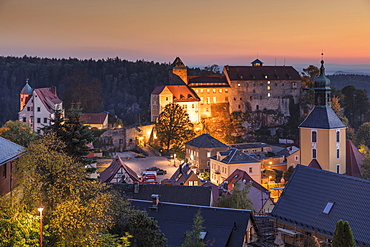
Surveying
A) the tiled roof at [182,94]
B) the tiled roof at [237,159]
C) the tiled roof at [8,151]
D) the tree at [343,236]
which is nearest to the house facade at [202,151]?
the tiled roof at [237,159]

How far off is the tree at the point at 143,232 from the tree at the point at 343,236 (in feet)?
17.8

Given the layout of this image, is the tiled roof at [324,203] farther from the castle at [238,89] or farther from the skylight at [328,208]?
the castle at [238,89]

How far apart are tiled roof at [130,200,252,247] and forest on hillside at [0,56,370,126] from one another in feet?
211

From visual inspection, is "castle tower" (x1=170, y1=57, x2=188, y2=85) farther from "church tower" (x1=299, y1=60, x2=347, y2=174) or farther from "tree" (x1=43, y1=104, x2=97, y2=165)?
"tree" (x1=43, y1=104, x2=97, y2=165)

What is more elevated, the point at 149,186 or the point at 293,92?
the point at 293,92

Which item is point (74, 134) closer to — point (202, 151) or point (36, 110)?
point (202, 151)

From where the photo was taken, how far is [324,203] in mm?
19656

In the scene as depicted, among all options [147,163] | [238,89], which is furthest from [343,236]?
[238,89]

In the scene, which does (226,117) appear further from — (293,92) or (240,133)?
(293,92)

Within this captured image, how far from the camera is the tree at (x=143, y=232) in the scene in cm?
1633

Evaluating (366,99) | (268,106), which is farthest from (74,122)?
(366,99)

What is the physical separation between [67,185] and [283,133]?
53982mm

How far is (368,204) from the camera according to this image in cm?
1847

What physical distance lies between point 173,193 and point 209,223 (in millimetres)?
7710
